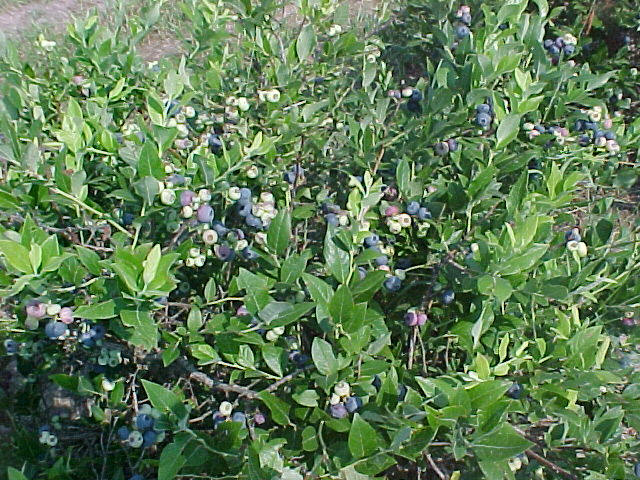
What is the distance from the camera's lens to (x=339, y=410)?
47.4 inches

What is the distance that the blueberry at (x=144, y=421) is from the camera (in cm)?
125

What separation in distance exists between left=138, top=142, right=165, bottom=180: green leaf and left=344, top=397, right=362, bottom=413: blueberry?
0.59 metres

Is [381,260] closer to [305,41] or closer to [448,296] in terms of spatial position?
[448,296]

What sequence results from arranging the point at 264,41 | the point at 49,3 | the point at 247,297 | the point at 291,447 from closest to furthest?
the point at 247,297, the point at 291,447, the point at 264,41, the point at 49,3

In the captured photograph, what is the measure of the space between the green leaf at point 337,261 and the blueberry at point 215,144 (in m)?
0.50

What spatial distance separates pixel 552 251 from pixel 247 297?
0.77m

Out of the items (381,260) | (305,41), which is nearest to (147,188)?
(381,260)

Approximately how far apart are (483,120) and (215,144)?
71 centimetres

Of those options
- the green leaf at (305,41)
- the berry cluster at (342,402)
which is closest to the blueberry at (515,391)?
the berry cluster at (342,402)

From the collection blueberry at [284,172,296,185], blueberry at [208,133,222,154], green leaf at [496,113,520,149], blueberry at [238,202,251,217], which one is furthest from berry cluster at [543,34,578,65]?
blueberry at [238,202,251,217]

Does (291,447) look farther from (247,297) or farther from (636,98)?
(636,98)

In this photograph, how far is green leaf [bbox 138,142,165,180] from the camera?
49.2 inches

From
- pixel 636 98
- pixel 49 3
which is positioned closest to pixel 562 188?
pixel 636 98

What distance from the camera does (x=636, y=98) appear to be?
324cm
